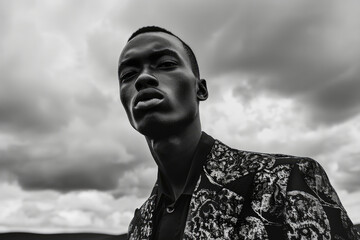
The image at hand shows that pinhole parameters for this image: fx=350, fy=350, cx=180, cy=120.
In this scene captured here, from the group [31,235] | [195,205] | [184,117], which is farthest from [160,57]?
[31,235]

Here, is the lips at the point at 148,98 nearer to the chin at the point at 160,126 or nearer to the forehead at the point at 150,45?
the chin at the point at 160,126

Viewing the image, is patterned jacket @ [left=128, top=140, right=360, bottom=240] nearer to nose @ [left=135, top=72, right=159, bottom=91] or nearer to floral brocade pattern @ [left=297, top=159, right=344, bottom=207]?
floral brocade pattern @ [left=297, top=159, right=344, bottom=207]

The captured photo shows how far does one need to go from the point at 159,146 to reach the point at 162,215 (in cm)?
76

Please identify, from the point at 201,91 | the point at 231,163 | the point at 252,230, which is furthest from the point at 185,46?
the point at 252,230

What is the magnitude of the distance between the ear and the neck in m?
0.40

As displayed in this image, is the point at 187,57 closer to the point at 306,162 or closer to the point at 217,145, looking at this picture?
the point at 217,145

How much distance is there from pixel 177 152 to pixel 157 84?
0.69 metres

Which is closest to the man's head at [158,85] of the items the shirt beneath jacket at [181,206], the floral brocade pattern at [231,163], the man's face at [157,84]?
the man's face at [157,84]

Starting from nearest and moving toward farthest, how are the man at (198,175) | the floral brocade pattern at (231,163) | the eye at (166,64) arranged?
the man at (198,175), the floral brocade pattern at (231,163), the eye at (166,64)

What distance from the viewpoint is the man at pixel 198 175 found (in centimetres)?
249

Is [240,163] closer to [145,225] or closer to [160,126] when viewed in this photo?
[160,126]

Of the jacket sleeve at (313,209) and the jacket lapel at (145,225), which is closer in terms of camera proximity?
the jacket sleeve at (313,209)

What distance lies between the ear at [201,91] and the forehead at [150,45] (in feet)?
1.14

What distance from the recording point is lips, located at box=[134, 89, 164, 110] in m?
3.27
